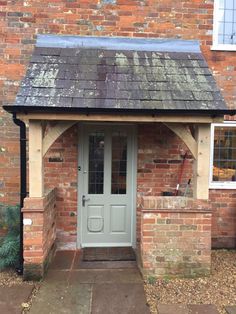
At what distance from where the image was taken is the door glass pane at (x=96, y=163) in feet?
20.0

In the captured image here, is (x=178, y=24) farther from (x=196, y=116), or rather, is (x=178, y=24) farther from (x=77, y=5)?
(x=196, y=116)

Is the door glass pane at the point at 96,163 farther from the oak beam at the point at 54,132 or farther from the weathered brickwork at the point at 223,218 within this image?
the weathered brickwork at the point at 223,218

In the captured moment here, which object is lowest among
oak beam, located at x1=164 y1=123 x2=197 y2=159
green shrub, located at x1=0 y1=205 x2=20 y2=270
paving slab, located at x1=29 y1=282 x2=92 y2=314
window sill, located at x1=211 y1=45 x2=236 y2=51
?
paving slab, located at x1=29 y1=282 x2=92 y2=314

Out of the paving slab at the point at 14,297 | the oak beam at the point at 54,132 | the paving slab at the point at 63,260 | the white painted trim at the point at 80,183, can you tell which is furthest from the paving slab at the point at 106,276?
the oak beam at the point at 54,132

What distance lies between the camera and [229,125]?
20.5 feet

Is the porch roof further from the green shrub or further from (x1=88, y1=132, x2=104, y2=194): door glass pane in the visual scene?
the green shrub

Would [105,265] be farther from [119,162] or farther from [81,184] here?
[119,162]

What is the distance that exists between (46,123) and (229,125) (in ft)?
11.3

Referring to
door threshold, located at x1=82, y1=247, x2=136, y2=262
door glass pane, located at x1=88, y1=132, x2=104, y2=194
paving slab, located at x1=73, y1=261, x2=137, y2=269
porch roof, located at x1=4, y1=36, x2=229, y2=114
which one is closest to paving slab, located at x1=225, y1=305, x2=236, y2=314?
paving slab, located at x1=73, y1=261, x2=137, y2=269

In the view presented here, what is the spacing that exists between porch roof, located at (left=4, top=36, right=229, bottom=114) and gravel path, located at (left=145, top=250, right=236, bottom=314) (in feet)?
7.94

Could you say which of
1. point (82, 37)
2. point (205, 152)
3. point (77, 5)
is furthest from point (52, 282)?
point (77, 5)

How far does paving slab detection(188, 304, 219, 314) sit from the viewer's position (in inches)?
155

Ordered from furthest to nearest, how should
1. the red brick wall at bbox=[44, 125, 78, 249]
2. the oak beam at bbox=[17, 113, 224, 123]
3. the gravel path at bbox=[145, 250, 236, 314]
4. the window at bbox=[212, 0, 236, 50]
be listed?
the window at bbox=[212, 0, 236, 50], the red brick wall at bbox=[44, 125, 78, 249], the oak beam at bbox=[17, 113, 224, 123], the gravel path at bbox=[145, 250, 236, 314]

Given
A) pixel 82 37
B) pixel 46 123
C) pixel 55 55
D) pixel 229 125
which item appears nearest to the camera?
pixel 46 123
